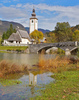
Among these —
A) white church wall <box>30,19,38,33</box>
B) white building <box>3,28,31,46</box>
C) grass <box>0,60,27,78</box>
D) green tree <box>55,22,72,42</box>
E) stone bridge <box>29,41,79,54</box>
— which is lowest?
grass <box>0,60,27,78</box>

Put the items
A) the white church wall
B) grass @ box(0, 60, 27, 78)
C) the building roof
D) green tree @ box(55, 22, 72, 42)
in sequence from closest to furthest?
grass @ box(0, 60, 27, 78)
the building roof
green tree @ box(55, 22, 72, 42)
the white church wall

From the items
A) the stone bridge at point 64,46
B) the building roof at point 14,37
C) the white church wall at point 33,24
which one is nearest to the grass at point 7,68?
the stone bridge at point 64,46

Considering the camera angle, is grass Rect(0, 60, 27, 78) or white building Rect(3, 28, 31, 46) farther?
white building Rect(3, 28, 31, 46)

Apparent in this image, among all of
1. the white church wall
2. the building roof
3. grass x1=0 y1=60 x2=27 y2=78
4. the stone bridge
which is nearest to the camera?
grass x1=0 y1=60 x2=27 y2=78

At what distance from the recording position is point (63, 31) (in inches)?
3086

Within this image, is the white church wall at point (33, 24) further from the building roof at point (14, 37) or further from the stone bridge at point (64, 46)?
the stone bridge at point (64, 46)

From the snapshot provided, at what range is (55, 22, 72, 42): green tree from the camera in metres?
76.8

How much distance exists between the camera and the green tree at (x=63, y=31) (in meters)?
76.8

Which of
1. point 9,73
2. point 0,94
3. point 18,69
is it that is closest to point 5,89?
point 0,94

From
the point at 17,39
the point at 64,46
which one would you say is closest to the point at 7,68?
the point at 64,46

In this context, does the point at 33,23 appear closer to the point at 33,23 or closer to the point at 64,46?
the point at 33,23

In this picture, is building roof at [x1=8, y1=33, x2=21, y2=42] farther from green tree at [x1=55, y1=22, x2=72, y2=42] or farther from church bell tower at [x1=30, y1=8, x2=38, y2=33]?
church bell tower at [x1=30, y1=8, x2=38, y2=33]

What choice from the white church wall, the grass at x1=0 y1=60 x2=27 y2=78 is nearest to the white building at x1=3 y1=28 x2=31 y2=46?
the white church wall

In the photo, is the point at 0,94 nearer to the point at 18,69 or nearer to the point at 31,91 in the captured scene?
the point at 31,91
